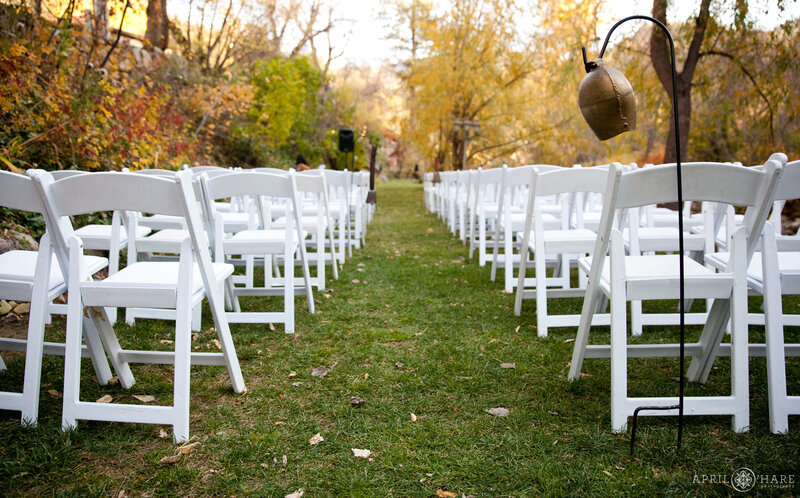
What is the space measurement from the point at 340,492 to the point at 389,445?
34cm

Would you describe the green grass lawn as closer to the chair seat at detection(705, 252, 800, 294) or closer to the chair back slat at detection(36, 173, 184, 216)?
the chair seat at detection(705, 252, 800, 294)

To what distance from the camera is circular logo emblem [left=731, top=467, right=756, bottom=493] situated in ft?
Answer: 5.97

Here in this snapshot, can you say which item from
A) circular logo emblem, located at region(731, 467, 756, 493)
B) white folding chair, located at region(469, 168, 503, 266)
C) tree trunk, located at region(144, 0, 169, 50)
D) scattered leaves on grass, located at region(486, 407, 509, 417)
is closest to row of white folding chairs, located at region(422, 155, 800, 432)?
circular logo emblem, located at region(731, 467, 756, 493)

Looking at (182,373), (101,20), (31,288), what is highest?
(101,20)

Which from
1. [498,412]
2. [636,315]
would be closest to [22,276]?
[498,412]

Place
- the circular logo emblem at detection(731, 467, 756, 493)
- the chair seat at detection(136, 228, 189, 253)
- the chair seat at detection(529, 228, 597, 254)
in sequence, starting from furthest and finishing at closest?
the chair seat at detection(136, 228, 189, 253)
the chair seat at detection(529, 228, 597, 254)
the circular logo emblem at detection(731, 467, 756, 493)

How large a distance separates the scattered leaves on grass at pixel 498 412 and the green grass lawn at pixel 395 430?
4 centimetres

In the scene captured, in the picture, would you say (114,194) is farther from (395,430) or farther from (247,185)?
(395,430)

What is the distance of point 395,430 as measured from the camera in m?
2.27

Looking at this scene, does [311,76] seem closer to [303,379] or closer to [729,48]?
[729,48]

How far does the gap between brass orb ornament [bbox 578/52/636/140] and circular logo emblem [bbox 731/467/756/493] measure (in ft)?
4.19

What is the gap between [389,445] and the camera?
7.04ft

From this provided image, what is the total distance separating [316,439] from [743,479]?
157cm

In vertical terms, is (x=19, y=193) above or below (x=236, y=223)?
above
